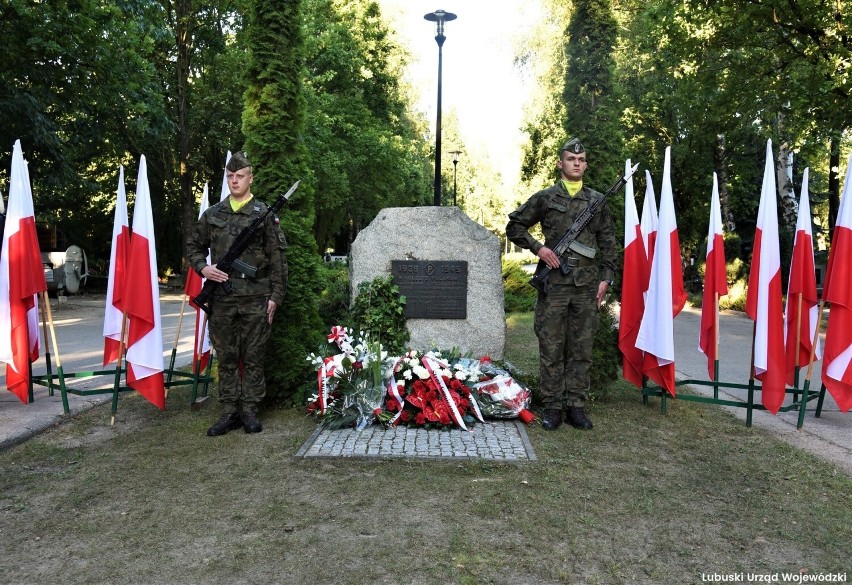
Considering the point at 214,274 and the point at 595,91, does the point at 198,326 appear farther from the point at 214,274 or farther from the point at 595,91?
the point at 595,91

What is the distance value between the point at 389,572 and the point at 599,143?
15.2 ft

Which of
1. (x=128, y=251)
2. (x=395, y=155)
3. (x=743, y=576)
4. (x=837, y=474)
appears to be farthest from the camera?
(x=395, y=155)

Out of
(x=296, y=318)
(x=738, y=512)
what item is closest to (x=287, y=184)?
(x=296, y=318)

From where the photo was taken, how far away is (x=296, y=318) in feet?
19.4

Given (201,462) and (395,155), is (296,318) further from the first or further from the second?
(395,155)

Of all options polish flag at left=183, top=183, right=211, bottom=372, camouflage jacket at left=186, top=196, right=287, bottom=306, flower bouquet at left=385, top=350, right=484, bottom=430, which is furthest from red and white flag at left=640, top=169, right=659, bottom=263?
Result: polish flag at left=183, top=183, right=211, bottom=372

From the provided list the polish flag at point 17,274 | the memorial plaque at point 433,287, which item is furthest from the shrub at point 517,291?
the polish flag at point 17,274

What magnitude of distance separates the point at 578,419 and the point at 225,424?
278 cm

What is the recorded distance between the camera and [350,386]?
18.2ft

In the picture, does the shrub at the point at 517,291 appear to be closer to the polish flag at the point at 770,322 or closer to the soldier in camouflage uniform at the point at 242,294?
the polish flag at the point at 770,322

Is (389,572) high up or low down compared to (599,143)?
down

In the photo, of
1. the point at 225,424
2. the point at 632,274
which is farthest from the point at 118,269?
the point at 632,274

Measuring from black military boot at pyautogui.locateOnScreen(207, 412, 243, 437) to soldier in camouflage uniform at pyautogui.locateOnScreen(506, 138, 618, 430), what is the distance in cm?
245

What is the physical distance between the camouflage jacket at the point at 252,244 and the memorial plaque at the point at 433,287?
1.56 metres
